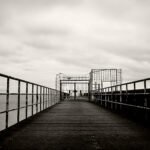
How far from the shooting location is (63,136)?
5016 mm

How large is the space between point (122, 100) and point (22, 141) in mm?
7155

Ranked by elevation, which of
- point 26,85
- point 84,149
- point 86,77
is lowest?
point 84,149

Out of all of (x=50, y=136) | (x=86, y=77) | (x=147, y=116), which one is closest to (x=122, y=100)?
(x=147, y=116)

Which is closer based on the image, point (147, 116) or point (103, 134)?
point (103, 134)

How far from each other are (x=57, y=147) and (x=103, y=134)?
4.92ft

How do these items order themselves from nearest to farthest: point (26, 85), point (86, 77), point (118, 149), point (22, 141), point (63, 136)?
point (118, 149) < point (22, 141) < point (63, 136) < point (26, 85) < point (86, 77)

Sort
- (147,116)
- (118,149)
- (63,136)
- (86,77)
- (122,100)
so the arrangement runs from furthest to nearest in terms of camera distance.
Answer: (86,77) → (122,100) → (147,116) → (63,136) → (118,149)

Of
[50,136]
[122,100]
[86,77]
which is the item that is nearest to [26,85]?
[50,136]

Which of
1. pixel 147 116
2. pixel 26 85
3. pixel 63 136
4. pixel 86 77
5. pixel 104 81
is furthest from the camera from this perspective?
pixel 86 77

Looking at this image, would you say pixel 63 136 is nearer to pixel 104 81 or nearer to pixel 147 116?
pixel 147 116

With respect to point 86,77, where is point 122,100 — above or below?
below

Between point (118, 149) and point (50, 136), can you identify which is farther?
point (50, 136)

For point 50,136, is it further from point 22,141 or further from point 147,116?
point 147,116

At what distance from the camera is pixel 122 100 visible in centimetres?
1098
